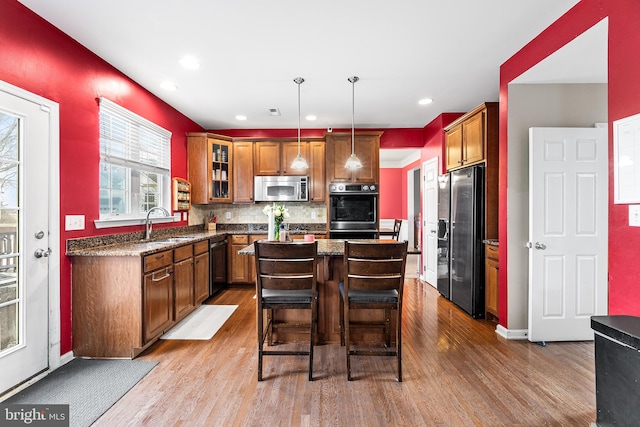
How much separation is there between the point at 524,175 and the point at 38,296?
4087 millimetres

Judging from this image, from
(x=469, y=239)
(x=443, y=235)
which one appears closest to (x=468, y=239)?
(x=469, y=239)

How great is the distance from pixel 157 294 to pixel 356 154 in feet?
11.2

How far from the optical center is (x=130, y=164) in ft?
11.2

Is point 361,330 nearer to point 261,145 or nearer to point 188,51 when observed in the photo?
point 188,51

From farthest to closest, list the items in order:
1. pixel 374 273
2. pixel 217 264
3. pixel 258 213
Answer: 1. pixel 258 213
2. pixel 217 264
3. pixel 374 273

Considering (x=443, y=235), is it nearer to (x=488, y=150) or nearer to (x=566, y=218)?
(x=488, y=150)

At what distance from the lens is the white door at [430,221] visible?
484cm

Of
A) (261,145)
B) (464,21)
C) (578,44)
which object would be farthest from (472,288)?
(261,145)

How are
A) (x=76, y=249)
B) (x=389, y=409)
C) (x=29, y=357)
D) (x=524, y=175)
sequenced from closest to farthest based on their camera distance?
(x=389, y=409)
(x=29, y=357)
(x=76, y=249)
(x=524, y=175)

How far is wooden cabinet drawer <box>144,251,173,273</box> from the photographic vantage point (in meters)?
2.64

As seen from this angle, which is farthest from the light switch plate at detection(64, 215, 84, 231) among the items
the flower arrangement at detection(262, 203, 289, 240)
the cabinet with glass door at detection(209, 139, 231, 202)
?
the cabinet with glass door at detection(209, 139, 231, 202)

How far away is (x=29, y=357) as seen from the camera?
2188 mm

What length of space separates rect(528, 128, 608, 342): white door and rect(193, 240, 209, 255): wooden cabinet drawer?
345cm

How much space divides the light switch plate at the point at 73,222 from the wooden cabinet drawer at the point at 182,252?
805 mm
